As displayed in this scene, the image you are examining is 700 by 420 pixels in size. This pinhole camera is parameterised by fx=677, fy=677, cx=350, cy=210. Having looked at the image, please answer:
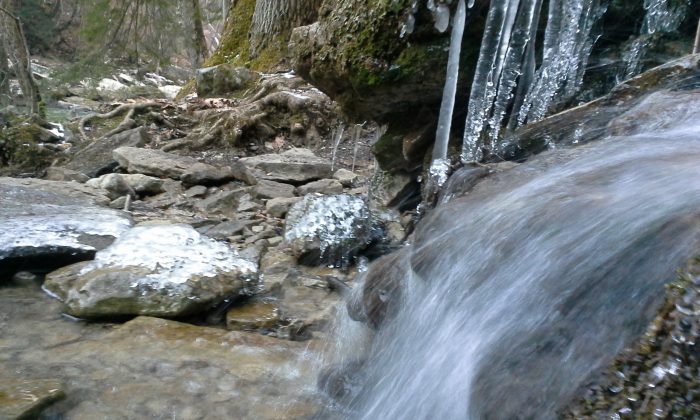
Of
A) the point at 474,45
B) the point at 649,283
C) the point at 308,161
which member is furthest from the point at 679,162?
the point at 308,161

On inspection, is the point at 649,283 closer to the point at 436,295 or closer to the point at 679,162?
the point at 679,162

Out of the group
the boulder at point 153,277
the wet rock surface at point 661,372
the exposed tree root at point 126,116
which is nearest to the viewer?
the wet rock surface at point 661,372

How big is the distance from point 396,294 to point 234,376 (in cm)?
77

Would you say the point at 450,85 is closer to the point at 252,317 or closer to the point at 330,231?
the point at 330,231

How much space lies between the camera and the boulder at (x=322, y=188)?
230 inches

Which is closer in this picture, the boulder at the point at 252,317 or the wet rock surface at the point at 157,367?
the wet rock surface at the point at 157,367

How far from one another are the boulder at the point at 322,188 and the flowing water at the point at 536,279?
305cm

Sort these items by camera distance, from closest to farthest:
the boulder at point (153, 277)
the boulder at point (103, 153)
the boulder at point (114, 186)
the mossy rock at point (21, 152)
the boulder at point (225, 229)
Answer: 1. the boulder at point (153, 277)
2. the boulder at point (225, 229)
3. the boulder at point (114, 186)
4. the boulder at point (103, 153)
5. the mossy rock at point (21, 152)

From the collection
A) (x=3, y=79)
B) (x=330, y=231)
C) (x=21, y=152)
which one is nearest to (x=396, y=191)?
(x=330, y=231)

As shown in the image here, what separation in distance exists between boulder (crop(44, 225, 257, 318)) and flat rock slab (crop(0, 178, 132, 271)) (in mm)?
167

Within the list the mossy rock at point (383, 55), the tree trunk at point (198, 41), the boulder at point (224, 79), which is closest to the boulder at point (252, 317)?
the mossy rock at point (383, 55)

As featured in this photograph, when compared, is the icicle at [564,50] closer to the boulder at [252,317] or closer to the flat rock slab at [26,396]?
the boulder at [252,317]

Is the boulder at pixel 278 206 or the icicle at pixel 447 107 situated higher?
the icicle at pixel 447 107

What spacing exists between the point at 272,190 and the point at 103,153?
2487 mm
